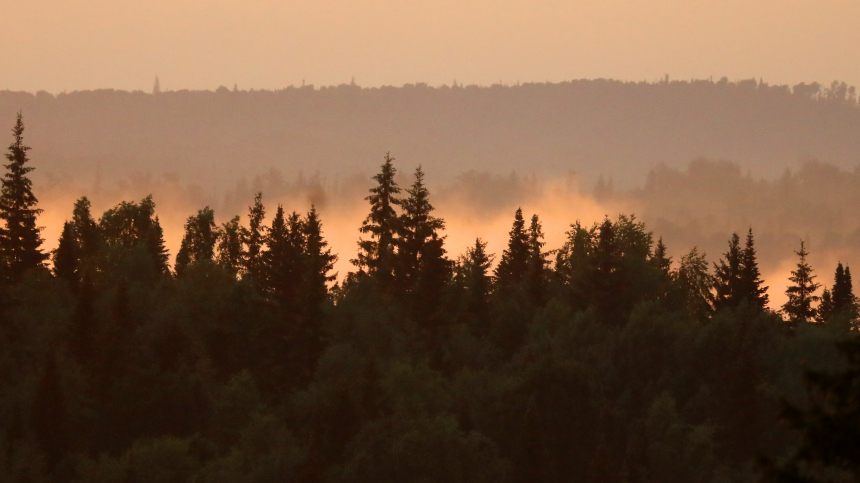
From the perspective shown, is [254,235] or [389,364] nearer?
[389,364]

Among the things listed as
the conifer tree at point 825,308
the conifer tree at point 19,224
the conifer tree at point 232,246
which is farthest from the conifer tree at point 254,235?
the conifer tree at point 825,308

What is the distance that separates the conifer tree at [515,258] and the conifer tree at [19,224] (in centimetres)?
3607

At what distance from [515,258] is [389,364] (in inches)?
1083

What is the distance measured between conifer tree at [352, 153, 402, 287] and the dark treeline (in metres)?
0.18

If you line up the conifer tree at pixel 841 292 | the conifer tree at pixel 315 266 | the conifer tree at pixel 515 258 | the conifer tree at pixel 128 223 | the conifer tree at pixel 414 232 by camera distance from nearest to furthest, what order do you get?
the conifer tree at pixel 315 266 < the conifer tree at pixel 414 232 < the conifer tree at pixel 515 258 < the conifer tree at pixel 841 292 < the conifer tree at pixel 128 223

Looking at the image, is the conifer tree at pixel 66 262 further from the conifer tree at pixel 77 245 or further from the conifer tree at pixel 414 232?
the conifer tree at pixel 414 232

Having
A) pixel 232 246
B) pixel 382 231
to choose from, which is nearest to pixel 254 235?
pixel 232 246

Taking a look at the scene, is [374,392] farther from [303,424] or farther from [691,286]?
[691,286]

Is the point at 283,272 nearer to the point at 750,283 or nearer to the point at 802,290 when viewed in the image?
the point at 750,283

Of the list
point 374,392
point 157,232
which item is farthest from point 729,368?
point 157,232

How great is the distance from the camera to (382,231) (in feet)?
331

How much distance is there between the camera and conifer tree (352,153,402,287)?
99.1 meters

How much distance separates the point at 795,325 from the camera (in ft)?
336

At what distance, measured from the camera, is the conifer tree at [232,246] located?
131m
